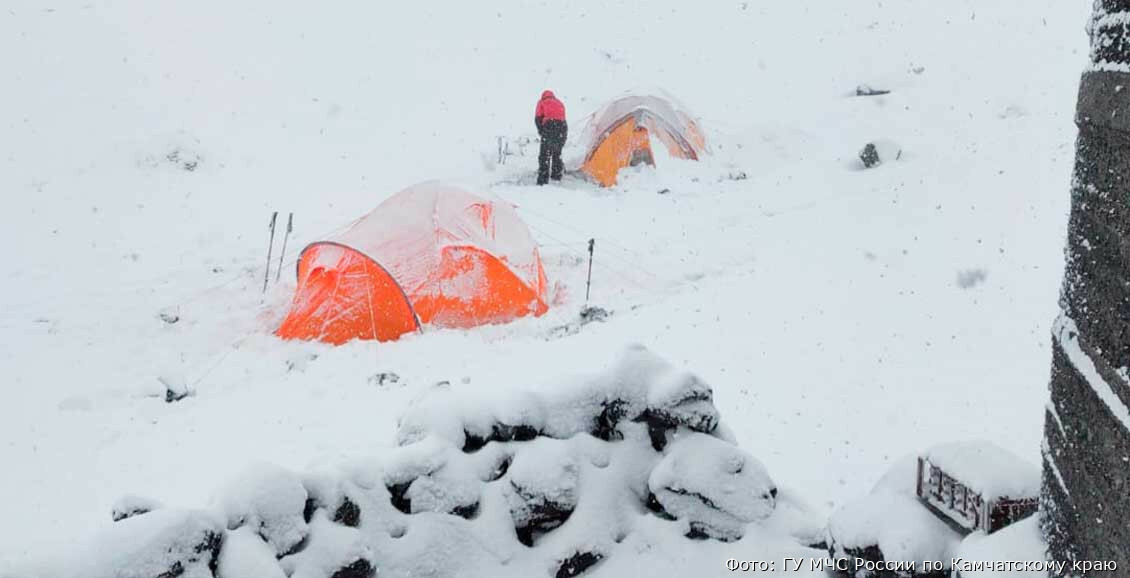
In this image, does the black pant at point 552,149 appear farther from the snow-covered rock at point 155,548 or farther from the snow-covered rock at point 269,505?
the snow-covered rock at point 155,548

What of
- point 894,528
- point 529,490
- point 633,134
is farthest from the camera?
point 633,134

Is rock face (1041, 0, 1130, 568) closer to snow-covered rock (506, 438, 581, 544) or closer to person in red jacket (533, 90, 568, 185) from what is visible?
snow-covered rock (506, 438, 581, 544)

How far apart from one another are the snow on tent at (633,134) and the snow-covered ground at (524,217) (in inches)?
23.7

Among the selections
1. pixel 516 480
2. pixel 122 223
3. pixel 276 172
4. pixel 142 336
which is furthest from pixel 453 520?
pixel 276 172

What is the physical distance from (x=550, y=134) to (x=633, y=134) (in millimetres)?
2034

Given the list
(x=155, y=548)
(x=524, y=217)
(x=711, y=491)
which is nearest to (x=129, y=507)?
(x=155, y=548)

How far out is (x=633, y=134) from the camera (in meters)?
18.5

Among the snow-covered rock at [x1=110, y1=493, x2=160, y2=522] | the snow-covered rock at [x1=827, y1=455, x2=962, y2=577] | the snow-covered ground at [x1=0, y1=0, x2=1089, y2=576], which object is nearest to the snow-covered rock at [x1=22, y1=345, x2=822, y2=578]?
the snow-covered rock at [x1=110, y1=493, x2=160, y2=522]

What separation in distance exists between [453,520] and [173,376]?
212 inches

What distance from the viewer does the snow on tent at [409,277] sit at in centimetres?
1048

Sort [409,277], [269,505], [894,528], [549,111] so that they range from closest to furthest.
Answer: [894,528]
[269,505]
[409,277]
[549,111]

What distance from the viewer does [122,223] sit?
15172mm

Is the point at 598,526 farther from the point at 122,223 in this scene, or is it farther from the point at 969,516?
the point at 122,223

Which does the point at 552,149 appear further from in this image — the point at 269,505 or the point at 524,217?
the point at 269,505
